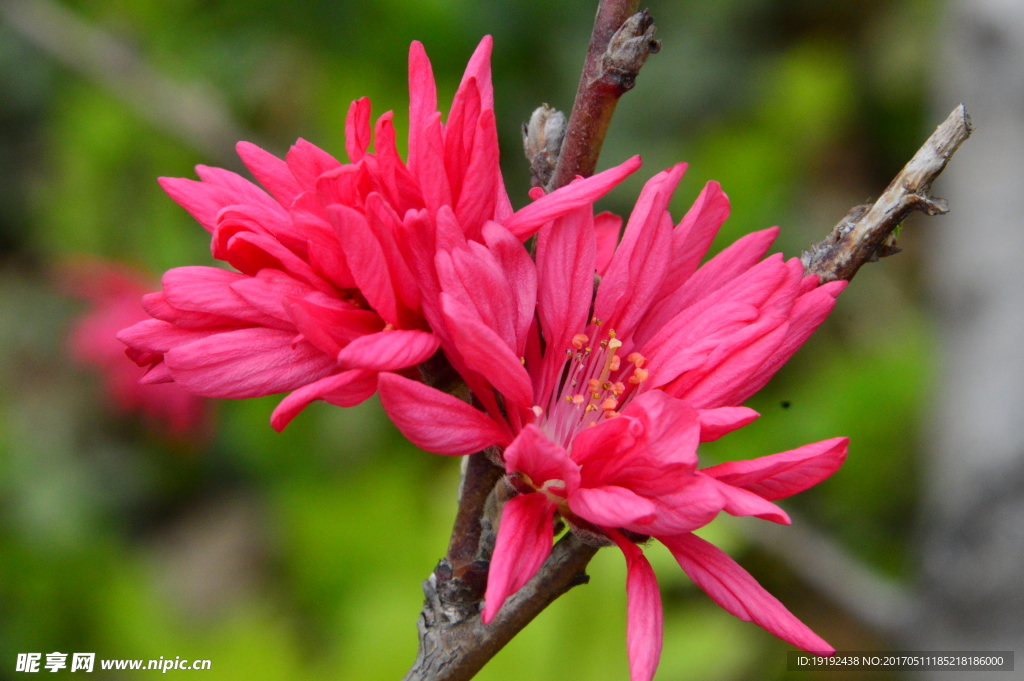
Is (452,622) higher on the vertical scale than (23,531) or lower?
higher

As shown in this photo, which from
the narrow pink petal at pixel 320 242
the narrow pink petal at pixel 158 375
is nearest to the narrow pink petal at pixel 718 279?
the narrow pink petal at pixel 320 242

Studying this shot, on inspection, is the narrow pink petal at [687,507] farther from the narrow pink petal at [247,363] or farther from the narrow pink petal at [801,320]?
the narrow pink petal at [247,363]

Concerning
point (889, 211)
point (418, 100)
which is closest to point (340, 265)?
point (418, 100)

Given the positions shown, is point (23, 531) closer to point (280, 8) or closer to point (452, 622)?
point (280, 8)

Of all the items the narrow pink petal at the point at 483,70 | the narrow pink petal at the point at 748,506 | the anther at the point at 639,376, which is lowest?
the narrow pink petal at the point at 748,506

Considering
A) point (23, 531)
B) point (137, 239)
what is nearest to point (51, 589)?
point (23, 531)

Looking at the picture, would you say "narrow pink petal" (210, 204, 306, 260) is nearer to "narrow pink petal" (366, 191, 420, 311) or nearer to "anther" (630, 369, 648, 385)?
"narrow pink petal" (366, 191, 420, 311)
